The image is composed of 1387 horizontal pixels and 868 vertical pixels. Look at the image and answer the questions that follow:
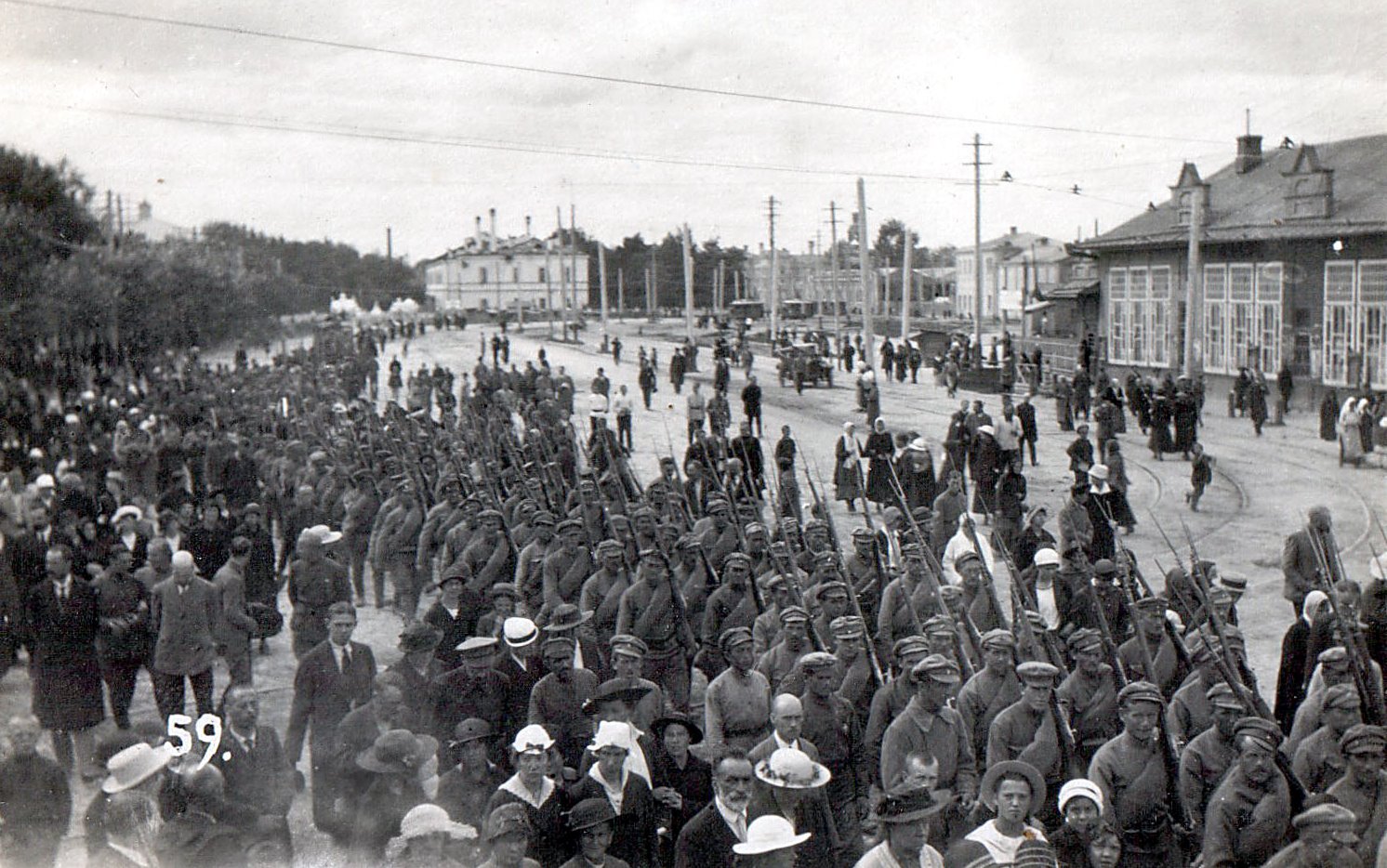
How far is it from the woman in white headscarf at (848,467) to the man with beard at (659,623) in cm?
797

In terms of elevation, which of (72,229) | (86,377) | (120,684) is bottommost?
(120,684)

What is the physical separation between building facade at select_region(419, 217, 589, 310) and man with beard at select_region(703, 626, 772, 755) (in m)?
68.1

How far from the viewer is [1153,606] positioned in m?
7.07

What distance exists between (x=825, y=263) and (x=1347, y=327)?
9770 cm

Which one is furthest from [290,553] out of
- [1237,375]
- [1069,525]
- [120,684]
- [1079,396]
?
[1237,375]

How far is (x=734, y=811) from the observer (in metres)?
5.00

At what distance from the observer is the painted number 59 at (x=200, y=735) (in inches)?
221

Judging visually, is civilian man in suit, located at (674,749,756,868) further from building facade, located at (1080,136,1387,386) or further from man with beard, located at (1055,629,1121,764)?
building facade, located at (1080,136,1387,386)

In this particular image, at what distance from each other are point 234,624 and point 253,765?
2984 mm

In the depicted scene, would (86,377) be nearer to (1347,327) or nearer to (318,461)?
(318,461)

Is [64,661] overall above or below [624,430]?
below

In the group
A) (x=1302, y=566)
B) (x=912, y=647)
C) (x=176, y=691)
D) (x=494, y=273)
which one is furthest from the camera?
(x=494, y=273)

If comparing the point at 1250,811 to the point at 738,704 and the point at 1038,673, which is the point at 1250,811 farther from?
the point at 738,704

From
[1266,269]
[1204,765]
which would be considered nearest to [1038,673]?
[1204,765]
